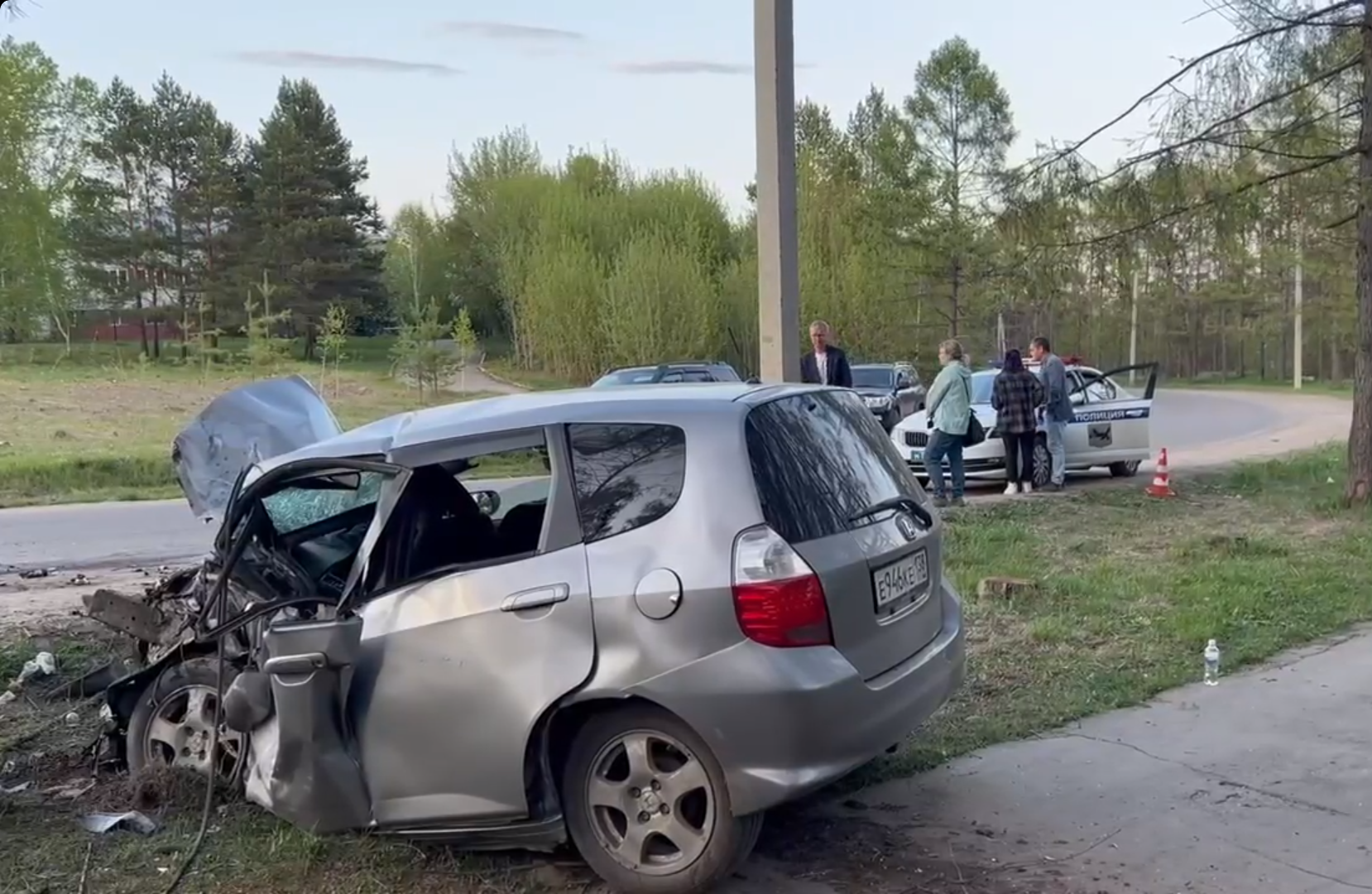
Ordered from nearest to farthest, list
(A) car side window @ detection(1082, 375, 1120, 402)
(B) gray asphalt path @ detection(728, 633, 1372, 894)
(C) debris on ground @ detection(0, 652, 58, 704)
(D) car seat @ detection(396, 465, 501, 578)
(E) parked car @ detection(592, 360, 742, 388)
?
(B) gray asphalt path @ detection(728, 633, 1372, 894) < (D) car seat @ detection(396, 465, 501, 578) < (C) debris on ground @ detection(0, 652, 58, 704) < (A) car side window @ detection(1082, 375, 1120, 402) < (E) parked car @ detection(592, 360, 742, 388)

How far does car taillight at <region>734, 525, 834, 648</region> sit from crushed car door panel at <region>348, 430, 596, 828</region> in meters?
0.49

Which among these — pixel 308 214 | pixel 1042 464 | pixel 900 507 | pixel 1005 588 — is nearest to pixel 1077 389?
pixel 1042 464

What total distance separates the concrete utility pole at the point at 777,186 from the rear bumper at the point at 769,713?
359 centimetres

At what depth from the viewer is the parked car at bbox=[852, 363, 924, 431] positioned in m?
23.8

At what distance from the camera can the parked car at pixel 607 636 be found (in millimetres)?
3725

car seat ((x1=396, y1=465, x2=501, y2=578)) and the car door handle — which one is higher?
car seat ((x1=396, y1=465, x2=501, y2=578))

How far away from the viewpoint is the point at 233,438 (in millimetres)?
5707

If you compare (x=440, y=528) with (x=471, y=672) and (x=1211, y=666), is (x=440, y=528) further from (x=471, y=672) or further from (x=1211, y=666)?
(x=1211, y=666)

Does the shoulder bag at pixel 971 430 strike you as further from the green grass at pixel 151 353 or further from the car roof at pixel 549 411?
the green grass at pixel 151 353

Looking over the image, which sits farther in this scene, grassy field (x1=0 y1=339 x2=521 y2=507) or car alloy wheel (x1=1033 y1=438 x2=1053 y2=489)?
grassy field (x1=0 y1=339 x2=521 y2=507)

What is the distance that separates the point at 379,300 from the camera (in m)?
55.1

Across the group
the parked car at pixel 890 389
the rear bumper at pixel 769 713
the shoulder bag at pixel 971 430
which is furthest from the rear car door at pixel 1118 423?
the rear bumper at pixel 769 713

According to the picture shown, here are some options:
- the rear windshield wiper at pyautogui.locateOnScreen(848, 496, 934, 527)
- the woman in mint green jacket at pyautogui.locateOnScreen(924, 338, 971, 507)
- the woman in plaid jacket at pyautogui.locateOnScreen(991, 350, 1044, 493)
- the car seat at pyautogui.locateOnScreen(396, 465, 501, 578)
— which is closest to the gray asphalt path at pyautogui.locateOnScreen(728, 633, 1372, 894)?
the rear windshield wiper at pyautogui.locateOnScreen(848, 496, 934, 527)

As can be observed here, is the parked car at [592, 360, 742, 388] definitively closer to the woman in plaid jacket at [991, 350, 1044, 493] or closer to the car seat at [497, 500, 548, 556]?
the woman in plaid jacket at [991, 350, 1044, 493]
